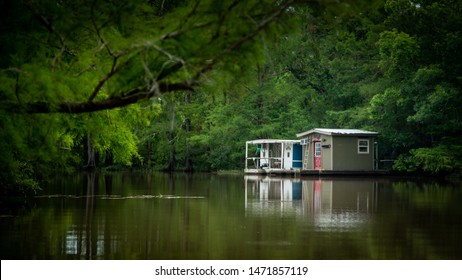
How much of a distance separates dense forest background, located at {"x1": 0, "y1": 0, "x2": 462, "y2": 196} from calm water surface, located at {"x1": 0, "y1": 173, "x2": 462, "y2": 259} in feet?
4.55

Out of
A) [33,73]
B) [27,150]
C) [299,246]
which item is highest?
[33,73]

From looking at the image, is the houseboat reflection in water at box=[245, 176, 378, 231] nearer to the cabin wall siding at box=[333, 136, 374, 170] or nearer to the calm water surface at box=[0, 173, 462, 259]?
the calm water surface at box=[0, 173, 462, 259]

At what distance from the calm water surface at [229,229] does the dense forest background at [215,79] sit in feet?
4.55

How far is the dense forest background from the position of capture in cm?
1044

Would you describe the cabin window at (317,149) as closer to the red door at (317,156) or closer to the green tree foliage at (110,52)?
the red door at (317,156)

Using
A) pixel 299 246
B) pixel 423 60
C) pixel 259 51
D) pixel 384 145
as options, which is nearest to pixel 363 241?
pixel 299 246

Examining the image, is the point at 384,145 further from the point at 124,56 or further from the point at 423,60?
the point at 124,56

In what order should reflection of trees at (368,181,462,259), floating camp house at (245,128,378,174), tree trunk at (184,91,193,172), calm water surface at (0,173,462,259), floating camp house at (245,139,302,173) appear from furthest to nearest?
tree trunk at (184,91,193,172) → floating camp house at (245,139,302,173) → floating camp house at (245,128,378,174) → reflection of trees at (368,181,462,259) → calm water surface at (0,173,462,259)

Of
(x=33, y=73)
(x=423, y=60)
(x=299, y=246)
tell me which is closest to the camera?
(x=33, y=73)

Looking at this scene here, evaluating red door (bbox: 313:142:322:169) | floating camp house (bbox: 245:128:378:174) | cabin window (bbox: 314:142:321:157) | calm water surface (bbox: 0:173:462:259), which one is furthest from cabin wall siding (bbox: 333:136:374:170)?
calm water surface (bbox: 0:173:462:259)

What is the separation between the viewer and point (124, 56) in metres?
10.6

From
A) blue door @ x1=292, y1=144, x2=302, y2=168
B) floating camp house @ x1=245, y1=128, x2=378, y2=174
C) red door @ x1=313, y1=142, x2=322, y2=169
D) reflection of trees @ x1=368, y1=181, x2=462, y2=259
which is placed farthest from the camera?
blue door @ x1=292, y1=144, x2=302, y2=168

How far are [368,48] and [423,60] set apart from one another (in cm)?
1095

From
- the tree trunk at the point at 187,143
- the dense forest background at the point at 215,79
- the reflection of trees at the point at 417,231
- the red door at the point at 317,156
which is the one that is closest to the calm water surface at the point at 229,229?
the reflection of trees at the point at 417,231
